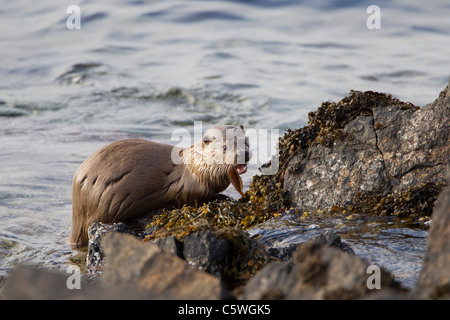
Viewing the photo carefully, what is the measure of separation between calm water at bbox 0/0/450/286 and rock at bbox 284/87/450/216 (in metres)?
2.33

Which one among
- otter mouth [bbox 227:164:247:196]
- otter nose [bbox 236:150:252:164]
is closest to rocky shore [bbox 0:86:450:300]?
otter mouth [bbox 227:164:247:196]

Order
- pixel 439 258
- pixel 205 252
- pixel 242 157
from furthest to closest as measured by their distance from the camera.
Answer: pixel 242 157 < pixel 205 252 < pixel 439 258

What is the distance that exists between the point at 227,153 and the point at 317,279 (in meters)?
2.68

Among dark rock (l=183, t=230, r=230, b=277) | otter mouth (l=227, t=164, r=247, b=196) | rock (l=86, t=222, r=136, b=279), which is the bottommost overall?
rock (l=86, t=222, r=136, b=279)

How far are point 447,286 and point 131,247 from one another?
59.3 inches

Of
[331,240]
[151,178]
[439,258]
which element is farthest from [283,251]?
[151,178]

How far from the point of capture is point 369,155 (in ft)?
16.3

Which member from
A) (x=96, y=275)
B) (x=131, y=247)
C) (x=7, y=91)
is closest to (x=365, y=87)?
(x=7, y=91)

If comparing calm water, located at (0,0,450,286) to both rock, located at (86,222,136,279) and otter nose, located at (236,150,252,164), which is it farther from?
otter nose, located at (236,150,252,164)

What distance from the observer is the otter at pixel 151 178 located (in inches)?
213

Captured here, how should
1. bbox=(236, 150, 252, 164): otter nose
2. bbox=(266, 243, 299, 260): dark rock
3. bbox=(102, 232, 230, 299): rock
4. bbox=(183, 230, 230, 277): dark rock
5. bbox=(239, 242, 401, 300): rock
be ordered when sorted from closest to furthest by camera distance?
1. bbox=(239, 242, 401, 300): rock
2. bbox=(102, 232, 230, 299): rock
3. bbox=(183, 230, 230, 277): dark rock
4. bbox=(266, 243, 299, 260): dark rock
5. bbox=(236, 150, 252, 164): otter nose

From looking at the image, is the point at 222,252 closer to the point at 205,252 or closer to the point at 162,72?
the point at 205,252

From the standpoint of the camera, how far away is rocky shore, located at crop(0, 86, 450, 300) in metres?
2.81
